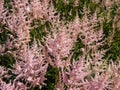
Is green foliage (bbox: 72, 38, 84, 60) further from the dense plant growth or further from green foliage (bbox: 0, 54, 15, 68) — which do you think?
green foliage (bbox: 0, 54, 15, 68)

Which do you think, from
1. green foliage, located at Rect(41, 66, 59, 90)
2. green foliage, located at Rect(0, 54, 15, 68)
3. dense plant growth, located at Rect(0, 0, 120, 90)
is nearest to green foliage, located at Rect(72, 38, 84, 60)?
dense plant growth, located at Rect(0, 0, 120, 90)

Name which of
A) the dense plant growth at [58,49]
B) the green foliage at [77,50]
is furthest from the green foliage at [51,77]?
the green foliage at [77,50]

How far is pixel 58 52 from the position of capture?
357 cm

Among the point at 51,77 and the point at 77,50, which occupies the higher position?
the point at 77,50

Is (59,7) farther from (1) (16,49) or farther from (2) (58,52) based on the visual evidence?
(2) (58,52)

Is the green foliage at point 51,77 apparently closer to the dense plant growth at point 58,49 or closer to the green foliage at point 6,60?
the dense plant growth at point 58,49

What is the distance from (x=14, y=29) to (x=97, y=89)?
1.58 m

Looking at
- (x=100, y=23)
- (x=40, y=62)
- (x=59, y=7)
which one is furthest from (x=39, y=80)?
(x=59, y=7)

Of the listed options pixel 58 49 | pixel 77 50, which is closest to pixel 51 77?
pixel 58 49

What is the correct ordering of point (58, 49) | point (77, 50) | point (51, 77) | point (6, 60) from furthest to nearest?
1. point (77, 50)
2. point (6, 60)
3. point (51, 77)
4. point (58, 49)

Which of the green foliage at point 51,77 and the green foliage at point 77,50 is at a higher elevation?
the green foliage at point 77,50

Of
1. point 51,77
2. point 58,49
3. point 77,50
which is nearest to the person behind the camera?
point 58,49

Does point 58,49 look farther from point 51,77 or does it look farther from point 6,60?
point 6,60

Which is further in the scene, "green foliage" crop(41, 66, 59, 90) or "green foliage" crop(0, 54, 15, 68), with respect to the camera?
"green foliage" crop(0, 54, 15, 68)
